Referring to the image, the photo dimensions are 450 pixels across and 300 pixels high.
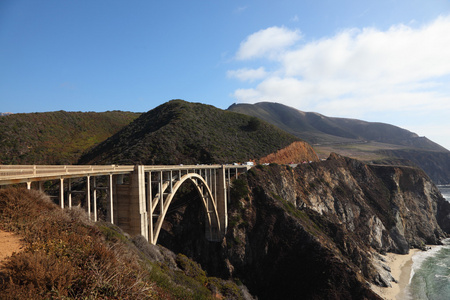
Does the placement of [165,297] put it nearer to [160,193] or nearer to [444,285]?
[160,193]

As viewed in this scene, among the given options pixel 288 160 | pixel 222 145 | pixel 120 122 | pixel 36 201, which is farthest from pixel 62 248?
pixel 120 122

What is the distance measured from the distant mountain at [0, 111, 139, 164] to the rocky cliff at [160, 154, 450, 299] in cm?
4128

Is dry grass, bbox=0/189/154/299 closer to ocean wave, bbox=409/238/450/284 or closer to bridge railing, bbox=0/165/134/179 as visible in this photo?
bridge railing, bbox=0/165/134/179

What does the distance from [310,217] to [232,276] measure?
60.3ft

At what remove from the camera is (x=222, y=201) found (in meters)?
35.3

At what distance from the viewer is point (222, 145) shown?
5578 cm

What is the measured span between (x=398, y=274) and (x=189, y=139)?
44920mm

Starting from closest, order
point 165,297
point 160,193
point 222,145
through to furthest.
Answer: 1. point 165,297
2. point 160,193
3. point 222,145

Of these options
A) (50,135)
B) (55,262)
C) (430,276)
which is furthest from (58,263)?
(50,135)

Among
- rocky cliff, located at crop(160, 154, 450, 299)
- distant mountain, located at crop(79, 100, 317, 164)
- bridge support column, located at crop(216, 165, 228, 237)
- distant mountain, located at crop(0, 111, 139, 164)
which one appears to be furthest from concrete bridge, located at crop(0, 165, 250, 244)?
distant mountain, located at crop(0, 111, 139, 164)

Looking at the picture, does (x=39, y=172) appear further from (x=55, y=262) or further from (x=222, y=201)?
(x=222, y=201)

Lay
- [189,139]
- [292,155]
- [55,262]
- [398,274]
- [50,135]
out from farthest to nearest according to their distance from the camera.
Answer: [50,135] < [292,155] < [189,139] < [398,274] < [55,262]

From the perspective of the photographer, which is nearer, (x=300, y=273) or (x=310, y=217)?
(x=300, y=273)

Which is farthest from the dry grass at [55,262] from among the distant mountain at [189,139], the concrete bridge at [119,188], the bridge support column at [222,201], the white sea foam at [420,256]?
the white sea foam at [420,256]
